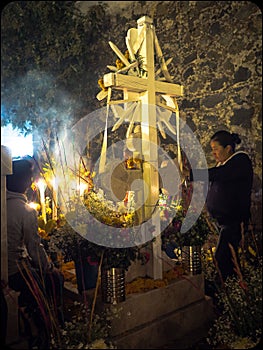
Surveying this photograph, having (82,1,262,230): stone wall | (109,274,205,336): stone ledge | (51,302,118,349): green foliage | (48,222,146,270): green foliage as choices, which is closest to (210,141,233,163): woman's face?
(82,1,262,230): stone wall

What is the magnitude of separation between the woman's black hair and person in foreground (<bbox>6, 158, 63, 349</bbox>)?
1866mm

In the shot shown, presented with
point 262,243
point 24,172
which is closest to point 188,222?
point 262,243

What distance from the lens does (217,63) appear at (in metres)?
3.71

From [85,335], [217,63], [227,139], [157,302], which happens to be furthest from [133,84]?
[217,63]

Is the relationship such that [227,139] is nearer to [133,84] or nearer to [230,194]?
[230,194]

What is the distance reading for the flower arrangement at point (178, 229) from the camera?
244 centimetres

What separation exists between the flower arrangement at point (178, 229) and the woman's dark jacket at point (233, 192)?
15.9 inches

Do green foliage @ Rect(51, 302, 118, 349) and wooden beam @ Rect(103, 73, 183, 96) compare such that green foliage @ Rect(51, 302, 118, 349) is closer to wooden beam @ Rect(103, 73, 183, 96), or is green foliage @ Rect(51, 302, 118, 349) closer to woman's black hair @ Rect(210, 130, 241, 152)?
wooden beam @ Rect(103, 73, 183, 96)

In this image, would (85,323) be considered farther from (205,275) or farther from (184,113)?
(184,113)

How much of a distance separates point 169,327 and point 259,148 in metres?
1.90

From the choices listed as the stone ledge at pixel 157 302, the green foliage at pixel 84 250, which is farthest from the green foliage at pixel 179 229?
the green foliage at pixel 84 250

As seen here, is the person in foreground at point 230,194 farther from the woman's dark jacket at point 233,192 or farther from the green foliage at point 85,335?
the green foliage at point 85,335

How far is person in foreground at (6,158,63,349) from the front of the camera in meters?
Result: 1.81

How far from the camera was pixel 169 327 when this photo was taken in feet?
6.94
